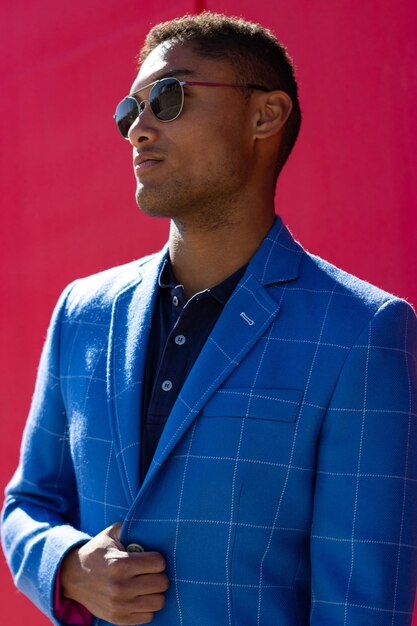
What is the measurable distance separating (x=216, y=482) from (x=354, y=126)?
118 centimetres

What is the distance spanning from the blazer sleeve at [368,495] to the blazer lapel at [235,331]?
8.0 inches

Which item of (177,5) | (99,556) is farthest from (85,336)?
(177,5)

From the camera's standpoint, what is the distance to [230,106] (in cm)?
193

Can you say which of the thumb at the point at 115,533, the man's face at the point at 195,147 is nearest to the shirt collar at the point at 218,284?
the man's face at the point at 195,147

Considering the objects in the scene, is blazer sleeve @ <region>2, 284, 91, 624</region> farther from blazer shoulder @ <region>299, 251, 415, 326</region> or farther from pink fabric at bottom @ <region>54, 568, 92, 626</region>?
blazer shoulder @ <region>299, 251, 415, 326</region>

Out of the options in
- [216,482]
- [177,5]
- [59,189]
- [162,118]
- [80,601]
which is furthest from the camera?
[59,189]

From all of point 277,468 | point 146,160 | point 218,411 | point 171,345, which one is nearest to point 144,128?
point 146,160

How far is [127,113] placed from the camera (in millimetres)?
1967

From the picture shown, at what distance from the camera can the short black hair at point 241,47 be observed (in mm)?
1968

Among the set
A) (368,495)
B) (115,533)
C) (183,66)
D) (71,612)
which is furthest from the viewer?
(183,66)

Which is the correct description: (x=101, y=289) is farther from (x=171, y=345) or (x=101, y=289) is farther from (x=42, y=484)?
(x=42, y=484)

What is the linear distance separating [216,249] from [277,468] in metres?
0.52

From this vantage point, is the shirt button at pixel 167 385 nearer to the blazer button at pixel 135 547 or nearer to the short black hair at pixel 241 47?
the blazer button at pixel 135 547

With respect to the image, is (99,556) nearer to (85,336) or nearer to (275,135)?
(85,336)
